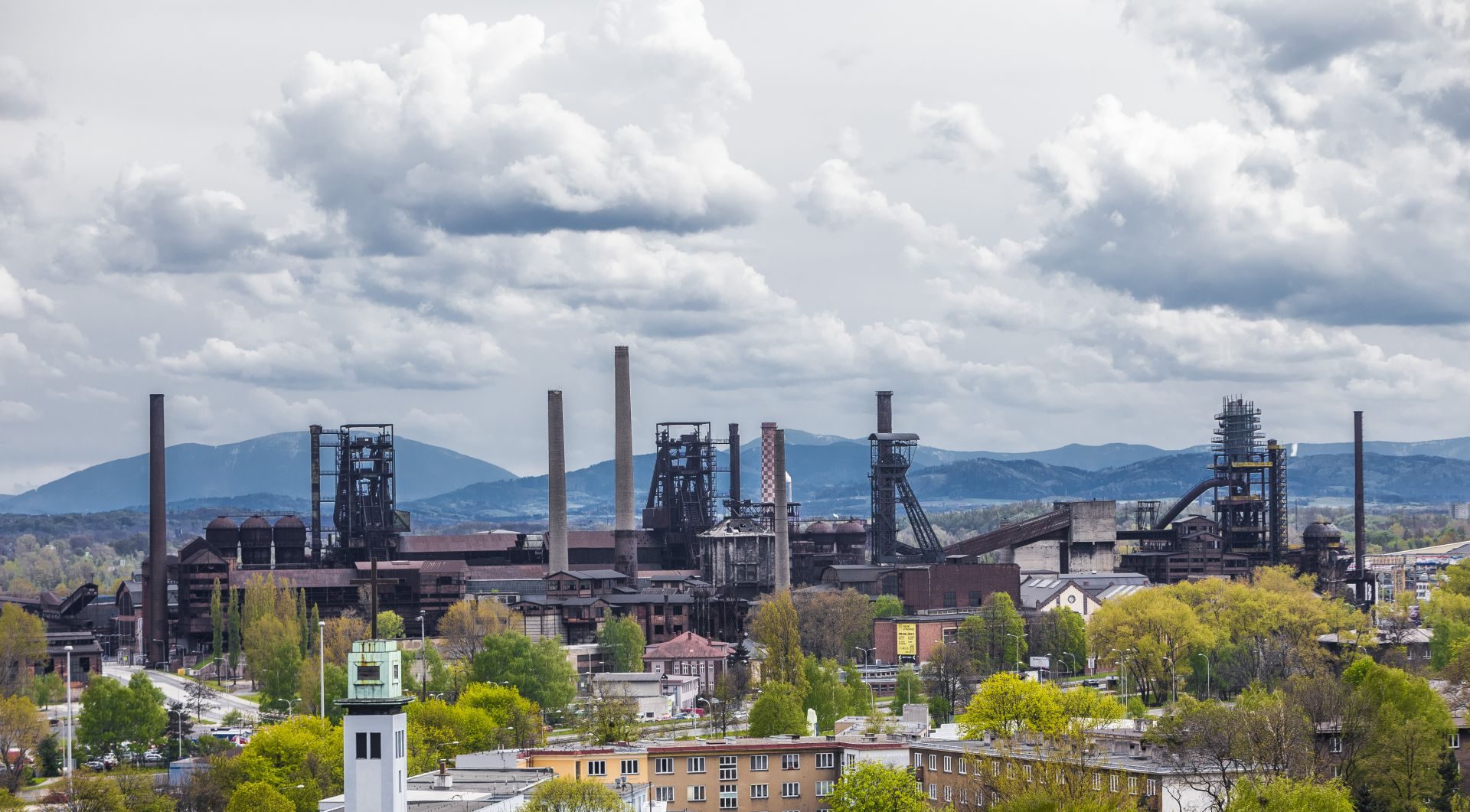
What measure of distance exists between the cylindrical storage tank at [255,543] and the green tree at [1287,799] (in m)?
130

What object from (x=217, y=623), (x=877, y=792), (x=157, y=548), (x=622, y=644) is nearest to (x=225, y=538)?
(x=157, y=548)

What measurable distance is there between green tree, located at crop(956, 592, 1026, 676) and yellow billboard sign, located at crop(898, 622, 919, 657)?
533cm

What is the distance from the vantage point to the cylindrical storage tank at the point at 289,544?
18425 centimetres

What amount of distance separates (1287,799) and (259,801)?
3799 cm

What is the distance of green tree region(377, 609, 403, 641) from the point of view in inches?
5881

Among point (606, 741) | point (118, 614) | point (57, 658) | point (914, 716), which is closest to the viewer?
point (606, 741)

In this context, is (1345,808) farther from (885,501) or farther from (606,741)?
(885,501)

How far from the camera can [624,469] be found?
593 feet

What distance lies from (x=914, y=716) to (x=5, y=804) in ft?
145

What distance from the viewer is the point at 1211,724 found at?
76.4m

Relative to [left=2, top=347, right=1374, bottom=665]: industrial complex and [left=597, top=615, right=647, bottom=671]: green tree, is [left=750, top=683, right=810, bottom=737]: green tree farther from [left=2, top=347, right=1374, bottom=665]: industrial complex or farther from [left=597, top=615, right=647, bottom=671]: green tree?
[left=2, top=347, right=1374, bottom=665]: industrial complex

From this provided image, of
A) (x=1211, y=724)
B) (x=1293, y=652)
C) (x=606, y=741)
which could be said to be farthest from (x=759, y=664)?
(x=1211, y=724)

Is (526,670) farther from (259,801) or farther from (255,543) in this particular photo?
(255,543)

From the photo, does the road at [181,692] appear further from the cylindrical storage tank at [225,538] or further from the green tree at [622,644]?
the green tree at [622,644]
